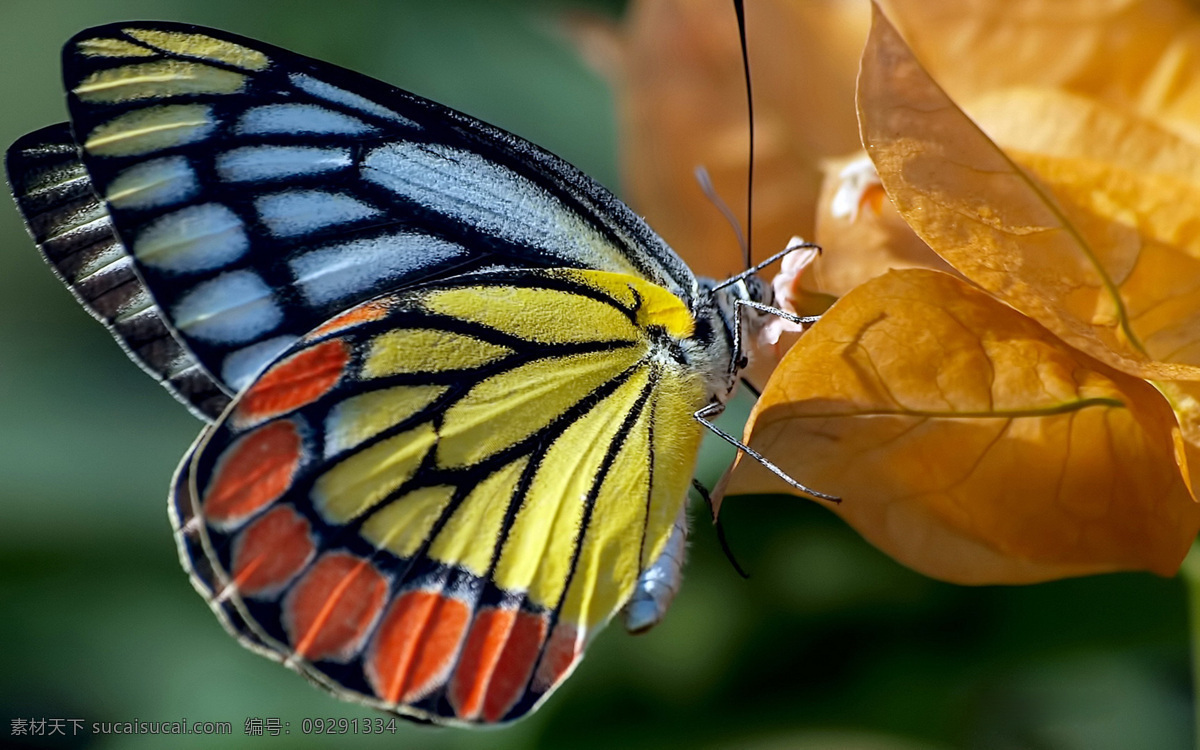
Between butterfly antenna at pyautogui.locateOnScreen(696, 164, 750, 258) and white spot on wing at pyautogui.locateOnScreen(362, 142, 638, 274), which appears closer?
white spot on wing at pyautogui.locateOnScreen(362, 142, 638, 274)

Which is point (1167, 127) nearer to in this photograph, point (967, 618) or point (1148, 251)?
point (1148, 251)

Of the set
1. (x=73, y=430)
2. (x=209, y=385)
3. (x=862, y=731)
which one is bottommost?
(x=862, y=731)

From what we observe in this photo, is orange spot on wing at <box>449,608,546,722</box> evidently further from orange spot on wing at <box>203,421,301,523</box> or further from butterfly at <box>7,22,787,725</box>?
orange spot on wing at <box>203,421,301,523</box>

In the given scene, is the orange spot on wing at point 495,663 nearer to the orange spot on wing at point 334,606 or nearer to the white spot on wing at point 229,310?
the orange spot on wing at point 334,606

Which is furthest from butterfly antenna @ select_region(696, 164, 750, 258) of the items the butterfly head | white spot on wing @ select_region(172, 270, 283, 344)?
white spot on wing @ select_region(172, 270, 283, 344)

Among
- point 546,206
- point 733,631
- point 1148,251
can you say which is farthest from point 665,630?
point 1148,251

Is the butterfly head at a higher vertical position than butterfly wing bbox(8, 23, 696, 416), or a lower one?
lower
